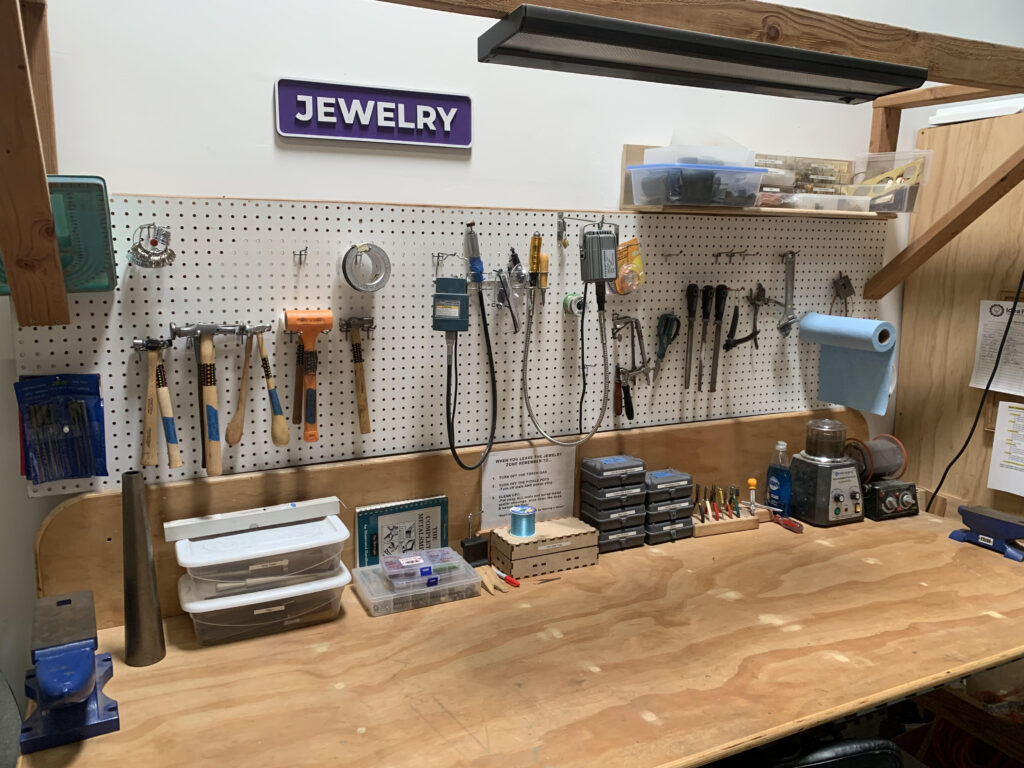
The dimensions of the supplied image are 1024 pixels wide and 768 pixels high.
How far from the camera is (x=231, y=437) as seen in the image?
1504mm

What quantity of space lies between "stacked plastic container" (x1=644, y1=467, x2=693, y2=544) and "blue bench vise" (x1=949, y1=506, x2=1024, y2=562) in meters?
0.69

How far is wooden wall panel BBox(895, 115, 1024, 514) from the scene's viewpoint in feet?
6.92

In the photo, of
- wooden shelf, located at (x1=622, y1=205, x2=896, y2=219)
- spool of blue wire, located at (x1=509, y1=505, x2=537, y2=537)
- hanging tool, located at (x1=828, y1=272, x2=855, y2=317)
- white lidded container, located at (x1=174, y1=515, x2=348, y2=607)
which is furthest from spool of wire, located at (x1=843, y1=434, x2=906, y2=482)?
white lidded container, located at (x1=174, y1=515, x2=348, y2=607)

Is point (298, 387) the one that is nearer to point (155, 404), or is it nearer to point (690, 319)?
point (155, 404)

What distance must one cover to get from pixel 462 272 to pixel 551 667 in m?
0.86

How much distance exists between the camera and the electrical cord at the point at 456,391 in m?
1.69

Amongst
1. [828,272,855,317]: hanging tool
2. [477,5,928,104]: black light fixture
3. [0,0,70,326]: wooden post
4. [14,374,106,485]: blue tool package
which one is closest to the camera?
[0,0,70,326]: wooden post

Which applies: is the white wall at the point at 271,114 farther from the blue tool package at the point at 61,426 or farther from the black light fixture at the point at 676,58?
the black light fixture at the point at 676,58

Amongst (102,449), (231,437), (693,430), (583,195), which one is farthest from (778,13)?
(102,449)

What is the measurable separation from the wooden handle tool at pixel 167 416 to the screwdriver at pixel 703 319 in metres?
1.29

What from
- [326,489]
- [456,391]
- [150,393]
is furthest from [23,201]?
[456,391]

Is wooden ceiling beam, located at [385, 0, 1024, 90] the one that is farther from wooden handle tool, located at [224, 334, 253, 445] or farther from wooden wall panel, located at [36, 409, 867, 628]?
wooden wall panel, located at [36, 409, 867, 628]

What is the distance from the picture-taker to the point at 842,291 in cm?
220

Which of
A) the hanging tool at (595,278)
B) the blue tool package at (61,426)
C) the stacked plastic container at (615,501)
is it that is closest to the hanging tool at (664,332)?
the hanging tool at (595,278)
